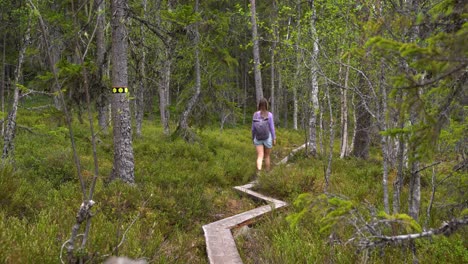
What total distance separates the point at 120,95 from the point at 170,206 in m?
2.68

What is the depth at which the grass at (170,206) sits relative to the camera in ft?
13.8

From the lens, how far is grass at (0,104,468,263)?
13.8 ft

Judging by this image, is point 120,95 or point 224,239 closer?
point 224,239

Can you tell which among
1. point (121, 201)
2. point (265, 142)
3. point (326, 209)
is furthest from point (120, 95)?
point (326, 209)

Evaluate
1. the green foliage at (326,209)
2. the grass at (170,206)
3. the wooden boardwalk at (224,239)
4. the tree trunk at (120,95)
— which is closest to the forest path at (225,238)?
the wooden boardwalk at (224,239)

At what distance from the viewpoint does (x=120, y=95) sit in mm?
7418

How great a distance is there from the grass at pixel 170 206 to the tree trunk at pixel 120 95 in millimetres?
512

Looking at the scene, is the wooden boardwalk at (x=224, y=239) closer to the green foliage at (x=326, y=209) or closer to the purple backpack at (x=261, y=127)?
the green foliage at (x=326, y=209)

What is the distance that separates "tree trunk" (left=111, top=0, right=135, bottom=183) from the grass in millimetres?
512

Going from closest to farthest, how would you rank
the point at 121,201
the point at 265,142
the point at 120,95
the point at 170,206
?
the point at 121,201 → the point at 170,206 → the point at 120,95 → the point at 265,142

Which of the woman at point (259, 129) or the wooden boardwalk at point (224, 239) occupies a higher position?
the woman at point (259, 129)

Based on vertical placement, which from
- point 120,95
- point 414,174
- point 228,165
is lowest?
point 228,165

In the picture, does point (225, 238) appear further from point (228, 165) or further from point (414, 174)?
point (228, 165)

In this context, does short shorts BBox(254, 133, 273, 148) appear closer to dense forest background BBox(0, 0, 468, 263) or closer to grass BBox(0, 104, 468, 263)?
grass BBox(0, 104, 468, 263)
